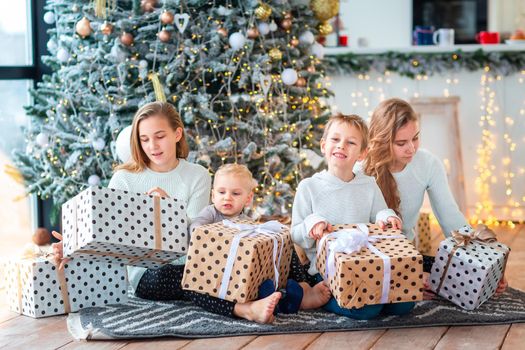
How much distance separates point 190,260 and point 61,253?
1.70 ft

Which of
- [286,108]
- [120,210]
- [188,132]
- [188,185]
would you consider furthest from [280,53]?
[120,210]

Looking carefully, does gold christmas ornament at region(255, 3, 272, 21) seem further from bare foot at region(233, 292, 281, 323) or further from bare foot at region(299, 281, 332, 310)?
bare foot at region(233, 292, 281, 323)

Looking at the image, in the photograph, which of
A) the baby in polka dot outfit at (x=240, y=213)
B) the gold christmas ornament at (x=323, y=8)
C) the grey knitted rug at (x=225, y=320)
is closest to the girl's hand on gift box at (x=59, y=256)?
the grey knitted rug at (x=225, y=320)

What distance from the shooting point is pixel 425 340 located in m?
2.90

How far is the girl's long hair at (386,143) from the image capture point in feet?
11.7

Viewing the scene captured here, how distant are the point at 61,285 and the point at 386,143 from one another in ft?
4.51

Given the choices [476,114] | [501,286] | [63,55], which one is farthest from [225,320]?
[476,114]

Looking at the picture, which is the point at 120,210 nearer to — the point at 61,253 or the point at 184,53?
the point at 61,253

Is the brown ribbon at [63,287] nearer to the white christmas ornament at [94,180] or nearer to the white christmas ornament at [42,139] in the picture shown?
the white christmas ornament at [94,180]

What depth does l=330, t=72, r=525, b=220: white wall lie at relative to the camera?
5.51m

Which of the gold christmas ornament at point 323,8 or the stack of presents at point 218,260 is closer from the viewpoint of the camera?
the stack of presents at point 218,260

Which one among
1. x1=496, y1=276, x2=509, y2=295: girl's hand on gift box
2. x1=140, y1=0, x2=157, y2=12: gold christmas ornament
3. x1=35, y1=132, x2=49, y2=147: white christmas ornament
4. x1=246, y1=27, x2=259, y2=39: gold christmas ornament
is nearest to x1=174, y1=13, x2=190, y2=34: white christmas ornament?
x1=140, y1=0, x2=157, y2=12: gold christmas ornament

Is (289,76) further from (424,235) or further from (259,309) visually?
(259,309)

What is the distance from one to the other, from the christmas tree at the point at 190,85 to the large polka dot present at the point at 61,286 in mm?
1061
